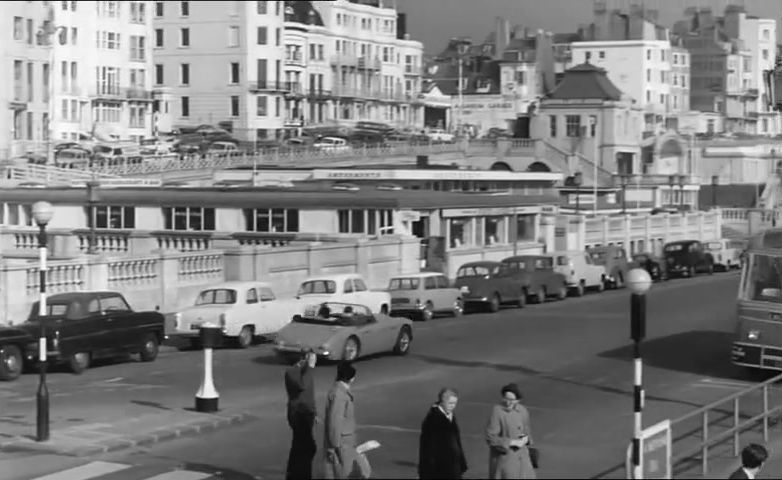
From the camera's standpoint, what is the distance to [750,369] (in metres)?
30.9

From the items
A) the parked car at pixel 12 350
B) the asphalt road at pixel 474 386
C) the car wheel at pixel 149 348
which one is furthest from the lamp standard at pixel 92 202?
the parked car at pixel 12 350

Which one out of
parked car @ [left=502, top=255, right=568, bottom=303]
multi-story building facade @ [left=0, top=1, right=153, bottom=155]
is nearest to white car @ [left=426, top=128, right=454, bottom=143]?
parked car @ [left=502, top=255, right=568, bottom=303]

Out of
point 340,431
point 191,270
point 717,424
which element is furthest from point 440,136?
point 340,431

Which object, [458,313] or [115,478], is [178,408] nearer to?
[115,478]

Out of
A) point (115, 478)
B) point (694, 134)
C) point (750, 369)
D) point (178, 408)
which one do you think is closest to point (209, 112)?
point (178, 408)

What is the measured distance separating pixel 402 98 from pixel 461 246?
902cm

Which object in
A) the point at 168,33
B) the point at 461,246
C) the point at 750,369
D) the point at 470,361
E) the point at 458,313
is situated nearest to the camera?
the point at 168,33

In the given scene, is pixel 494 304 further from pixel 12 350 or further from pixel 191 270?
pixel 12 350

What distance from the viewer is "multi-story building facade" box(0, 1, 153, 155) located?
2536 centimetres

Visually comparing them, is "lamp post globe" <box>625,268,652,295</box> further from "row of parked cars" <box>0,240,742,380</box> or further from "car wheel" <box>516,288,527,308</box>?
"car wheel" <box>516,288,527,308</box>

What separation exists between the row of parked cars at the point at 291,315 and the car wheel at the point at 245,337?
0.08 ft

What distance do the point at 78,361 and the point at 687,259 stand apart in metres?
43.5

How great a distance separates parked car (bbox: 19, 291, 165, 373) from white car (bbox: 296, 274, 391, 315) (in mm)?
6732

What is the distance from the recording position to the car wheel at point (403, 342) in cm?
3378
